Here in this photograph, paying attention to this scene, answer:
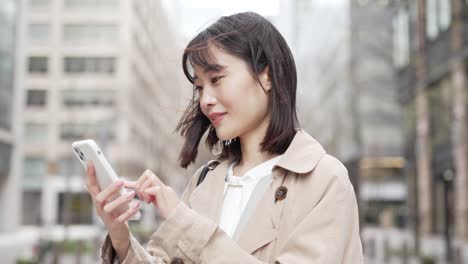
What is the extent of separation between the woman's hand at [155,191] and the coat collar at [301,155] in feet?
1.08

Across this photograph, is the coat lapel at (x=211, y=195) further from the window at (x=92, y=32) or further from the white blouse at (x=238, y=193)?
the window at (x=92, y=32)

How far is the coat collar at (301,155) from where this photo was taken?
190cm

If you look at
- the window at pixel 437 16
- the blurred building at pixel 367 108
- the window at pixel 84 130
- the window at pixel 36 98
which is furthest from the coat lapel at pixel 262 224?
the window at pixel 36 98

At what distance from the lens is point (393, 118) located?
46.5 metres

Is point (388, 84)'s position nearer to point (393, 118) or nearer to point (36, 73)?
point (393, 118)

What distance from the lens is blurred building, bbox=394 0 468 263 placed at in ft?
67.8

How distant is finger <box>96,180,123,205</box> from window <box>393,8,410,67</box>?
3218 centimetres

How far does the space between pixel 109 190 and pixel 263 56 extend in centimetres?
60

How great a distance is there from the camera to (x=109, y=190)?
175 centimetres

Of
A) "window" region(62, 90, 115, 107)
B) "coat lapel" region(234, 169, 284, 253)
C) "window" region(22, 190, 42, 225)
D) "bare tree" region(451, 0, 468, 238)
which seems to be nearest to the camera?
"coat lapel" region(234, 169, 284, 253)

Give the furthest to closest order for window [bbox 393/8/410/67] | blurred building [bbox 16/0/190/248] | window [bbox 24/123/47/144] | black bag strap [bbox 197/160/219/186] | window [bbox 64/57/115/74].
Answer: window [bbox 24/123/47/144] < window [bbox 64/57/115/74] < blurred building [bbox 16/0/190/248] < window [bbox 393/8/410/67] < black bag strap [bbox 197/160/219/186]

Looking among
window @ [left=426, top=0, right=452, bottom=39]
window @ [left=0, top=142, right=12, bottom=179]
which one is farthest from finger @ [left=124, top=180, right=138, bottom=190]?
window @ [left=0, top=142, right=12, bottom=179]

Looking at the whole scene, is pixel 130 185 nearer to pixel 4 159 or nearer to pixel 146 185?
pixel 146 185

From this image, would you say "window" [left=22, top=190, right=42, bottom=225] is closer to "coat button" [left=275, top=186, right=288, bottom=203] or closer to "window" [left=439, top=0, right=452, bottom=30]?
"window" [left=439, top=0, right=452, bottom=30]
